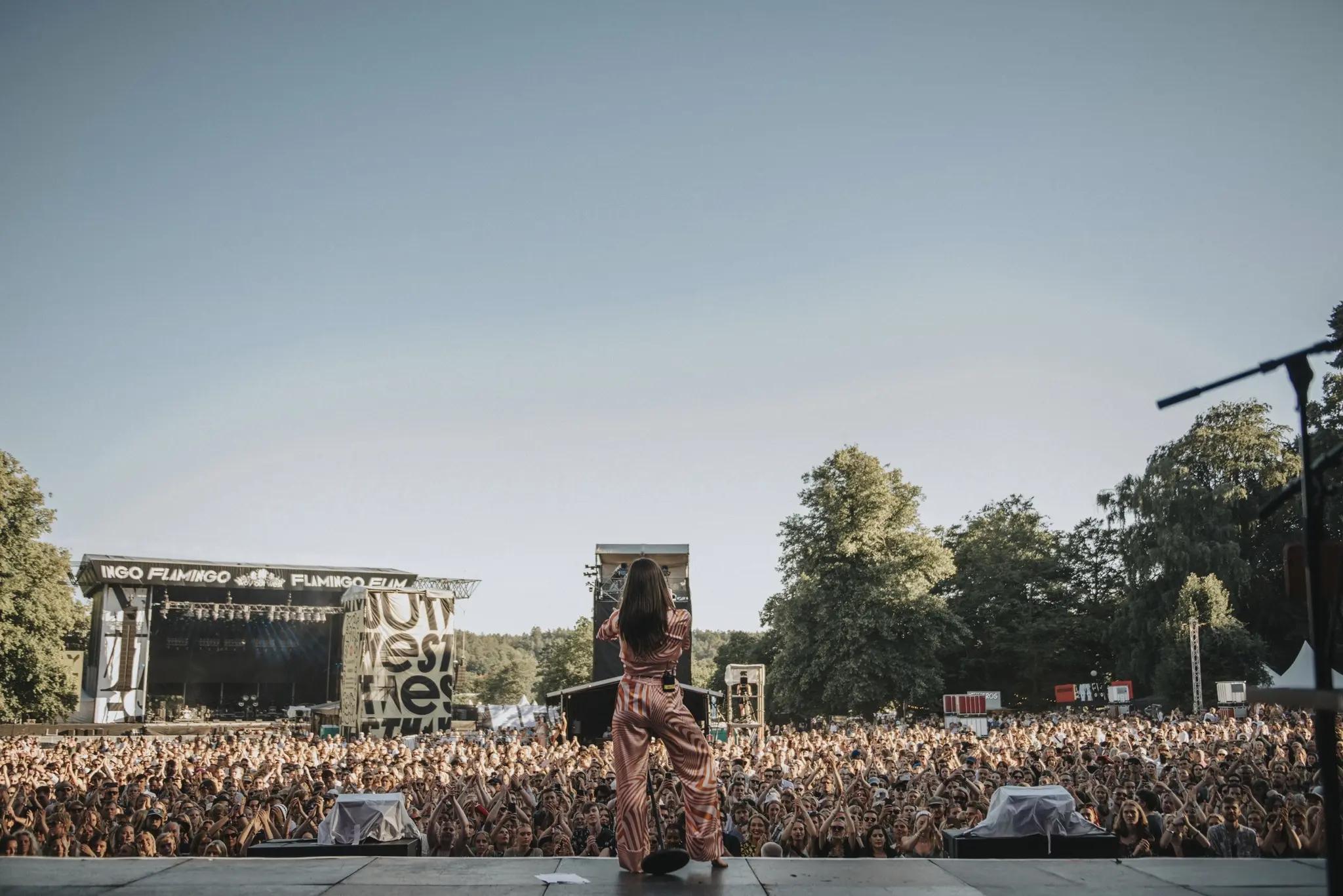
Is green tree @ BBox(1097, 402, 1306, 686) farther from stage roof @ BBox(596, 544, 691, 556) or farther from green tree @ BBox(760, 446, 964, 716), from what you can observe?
stage roof @ BBox(596, 544, 691, 556)

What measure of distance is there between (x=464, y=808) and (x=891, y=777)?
18.6 feet

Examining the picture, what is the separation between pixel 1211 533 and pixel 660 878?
3801cm

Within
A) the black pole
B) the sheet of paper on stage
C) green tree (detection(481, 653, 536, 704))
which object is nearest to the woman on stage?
the sheet of paper on stage

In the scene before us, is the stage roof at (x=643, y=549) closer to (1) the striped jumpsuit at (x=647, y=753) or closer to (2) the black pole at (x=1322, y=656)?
(1) the striped jumpsuit at (x=647, y=753)

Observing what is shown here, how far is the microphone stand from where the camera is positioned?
9.50 feet

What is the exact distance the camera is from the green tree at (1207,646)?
33.7m

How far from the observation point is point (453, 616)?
28281 mm

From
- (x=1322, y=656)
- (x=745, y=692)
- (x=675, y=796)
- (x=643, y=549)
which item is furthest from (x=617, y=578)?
(x=1322, y=656)

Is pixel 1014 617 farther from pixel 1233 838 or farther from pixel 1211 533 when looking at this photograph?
pixel 1233 838

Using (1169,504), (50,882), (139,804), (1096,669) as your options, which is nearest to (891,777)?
(139,804)

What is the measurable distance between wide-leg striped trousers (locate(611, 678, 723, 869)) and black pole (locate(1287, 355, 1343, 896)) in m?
2.47

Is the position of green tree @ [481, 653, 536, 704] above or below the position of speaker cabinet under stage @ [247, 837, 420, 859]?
below

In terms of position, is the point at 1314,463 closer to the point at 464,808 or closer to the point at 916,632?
the point at 464,808

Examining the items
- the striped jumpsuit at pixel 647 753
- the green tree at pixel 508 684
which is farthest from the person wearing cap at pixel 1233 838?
the green tree at pixel 508 684
